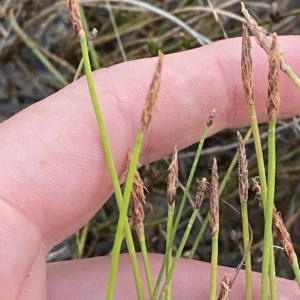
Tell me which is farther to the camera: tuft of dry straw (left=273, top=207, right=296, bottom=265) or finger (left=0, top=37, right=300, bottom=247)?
finger (left=0, top=37, right=300, bottom=247)

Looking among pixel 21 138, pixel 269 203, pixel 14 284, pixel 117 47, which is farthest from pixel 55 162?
pixel 117 47

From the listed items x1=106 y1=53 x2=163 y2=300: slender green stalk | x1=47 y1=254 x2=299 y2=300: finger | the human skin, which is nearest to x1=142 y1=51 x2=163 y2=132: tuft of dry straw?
x1=106 y1=53 x2=163 y2=300: slender green stalk

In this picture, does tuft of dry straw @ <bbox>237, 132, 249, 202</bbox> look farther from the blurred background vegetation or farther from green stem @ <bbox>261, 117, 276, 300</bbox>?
the blurred background vegetation

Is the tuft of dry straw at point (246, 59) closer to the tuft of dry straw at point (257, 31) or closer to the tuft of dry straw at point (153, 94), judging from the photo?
the tuft of dry straw at point (257, 31)

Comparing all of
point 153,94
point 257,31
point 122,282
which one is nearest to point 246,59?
point 257,31

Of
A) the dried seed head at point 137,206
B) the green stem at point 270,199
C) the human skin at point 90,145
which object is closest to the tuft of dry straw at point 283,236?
the green stem at point 270,199

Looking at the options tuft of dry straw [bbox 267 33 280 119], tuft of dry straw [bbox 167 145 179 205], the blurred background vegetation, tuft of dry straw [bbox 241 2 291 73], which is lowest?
tuft of dry straw [bbox 167 145 179 205]

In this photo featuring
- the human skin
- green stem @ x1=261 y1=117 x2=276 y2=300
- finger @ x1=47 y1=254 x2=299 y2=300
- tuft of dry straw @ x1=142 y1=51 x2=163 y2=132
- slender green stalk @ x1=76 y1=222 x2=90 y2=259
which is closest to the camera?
tuft of dry straw @ x1=142 y1=51 x2=163 y2=132

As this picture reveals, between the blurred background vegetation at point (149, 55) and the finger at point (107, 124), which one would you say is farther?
the blurred background vegetation at point (149, 55)
